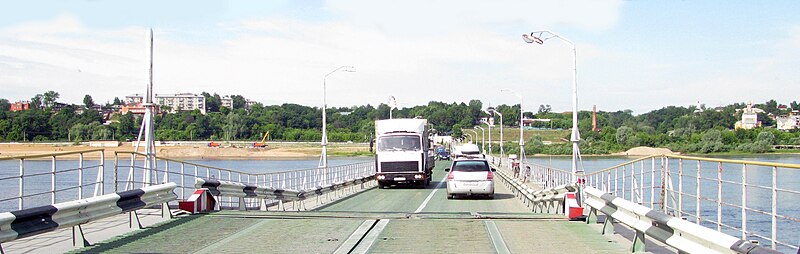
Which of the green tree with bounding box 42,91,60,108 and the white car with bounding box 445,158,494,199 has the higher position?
the green tree with bounding box 42,91,60,108

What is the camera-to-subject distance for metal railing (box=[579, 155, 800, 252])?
8.77m

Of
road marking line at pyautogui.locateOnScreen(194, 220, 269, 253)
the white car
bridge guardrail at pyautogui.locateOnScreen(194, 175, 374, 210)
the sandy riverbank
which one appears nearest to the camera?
road marking line at pyautogui.locateOnScreen(194, 220, 269, 253)

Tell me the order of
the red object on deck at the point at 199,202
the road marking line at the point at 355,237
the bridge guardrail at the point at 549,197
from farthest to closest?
the bridge guardrail at the point at 549,197 → the red object on deck at the point at 199,202 → the road marking line at the point at 355,237

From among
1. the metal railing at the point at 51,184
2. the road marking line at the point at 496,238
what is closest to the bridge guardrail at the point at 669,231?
the road marking line at the point at 496,238

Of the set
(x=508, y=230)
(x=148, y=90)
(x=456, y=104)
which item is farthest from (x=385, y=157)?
(x=456, y=104)

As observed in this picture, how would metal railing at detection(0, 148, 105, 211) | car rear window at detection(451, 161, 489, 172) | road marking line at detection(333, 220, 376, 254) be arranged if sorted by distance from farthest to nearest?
car rear window at detection(451, 161, 489, 172)
metal railing at detection(0, 148, 105, 211)
road marking line at detection(333, 220, 376, 254)

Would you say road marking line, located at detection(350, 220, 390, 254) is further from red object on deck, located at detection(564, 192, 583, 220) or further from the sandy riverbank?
the sandy riverbank

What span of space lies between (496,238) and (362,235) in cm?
207

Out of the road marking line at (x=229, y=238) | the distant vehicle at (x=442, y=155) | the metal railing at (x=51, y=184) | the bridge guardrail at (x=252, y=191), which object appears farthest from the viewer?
the distant vehicle at (x=442, y=155)

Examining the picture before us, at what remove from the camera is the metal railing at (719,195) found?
8766mm

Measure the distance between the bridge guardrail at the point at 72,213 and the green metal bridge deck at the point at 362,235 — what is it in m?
0.40

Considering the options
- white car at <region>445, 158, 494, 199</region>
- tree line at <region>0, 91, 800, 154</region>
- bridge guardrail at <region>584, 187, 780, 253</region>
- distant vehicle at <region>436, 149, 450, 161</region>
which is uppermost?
tree line at <region>0, 91, 800, 154</region>

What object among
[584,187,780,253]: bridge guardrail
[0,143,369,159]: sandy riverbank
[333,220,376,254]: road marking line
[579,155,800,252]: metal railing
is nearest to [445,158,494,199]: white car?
[579,155,800,252]: metal railing

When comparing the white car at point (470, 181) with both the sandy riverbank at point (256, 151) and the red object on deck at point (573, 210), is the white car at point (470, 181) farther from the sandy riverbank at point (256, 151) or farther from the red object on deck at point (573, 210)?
the sandy riverbank at point (256, 151)
